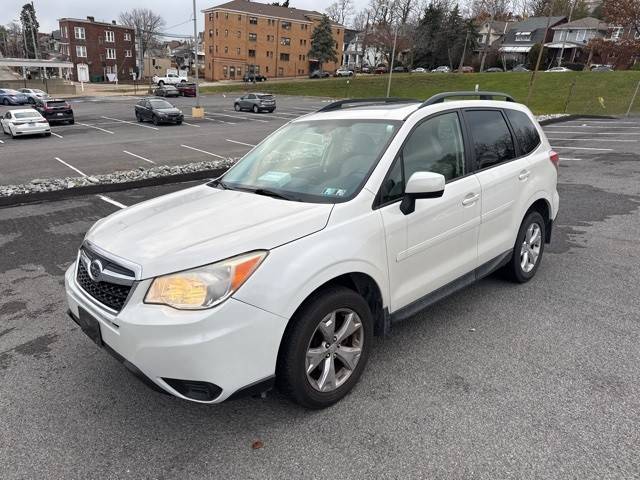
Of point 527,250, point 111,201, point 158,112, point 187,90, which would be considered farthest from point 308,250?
point 187,90

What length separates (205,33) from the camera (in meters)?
82.1

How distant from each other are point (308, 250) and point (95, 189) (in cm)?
739

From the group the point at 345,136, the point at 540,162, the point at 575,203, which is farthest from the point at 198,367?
the point at 575,203

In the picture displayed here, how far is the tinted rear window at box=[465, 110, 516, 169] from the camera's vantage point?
3.93m

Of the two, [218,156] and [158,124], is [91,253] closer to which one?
[218,156]

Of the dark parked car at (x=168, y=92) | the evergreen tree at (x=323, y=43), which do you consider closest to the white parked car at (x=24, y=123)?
the dark parked car at (x=168, y=92)

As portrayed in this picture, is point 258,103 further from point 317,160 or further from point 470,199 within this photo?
point 470,199

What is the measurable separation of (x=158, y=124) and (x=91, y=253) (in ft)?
88.9

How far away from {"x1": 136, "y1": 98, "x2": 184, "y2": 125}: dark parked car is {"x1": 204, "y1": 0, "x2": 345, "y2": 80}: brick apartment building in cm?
5334

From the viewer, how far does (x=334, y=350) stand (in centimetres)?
285

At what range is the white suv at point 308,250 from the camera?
2.40 meters

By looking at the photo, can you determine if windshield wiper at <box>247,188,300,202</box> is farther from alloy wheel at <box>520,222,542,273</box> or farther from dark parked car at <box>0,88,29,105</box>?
dark parked car at <box>0,88,29,105</box>

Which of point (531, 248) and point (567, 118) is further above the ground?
point (567, 118)

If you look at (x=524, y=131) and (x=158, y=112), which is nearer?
(x=524, y=131)
